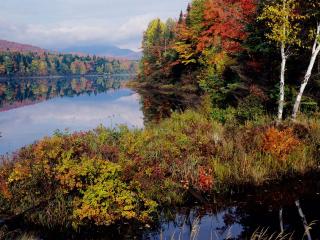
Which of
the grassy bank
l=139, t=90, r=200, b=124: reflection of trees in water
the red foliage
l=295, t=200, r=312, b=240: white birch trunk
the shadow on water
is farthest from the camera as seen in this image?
l=139, t=90, r=200, b=124: reflection of trees in water

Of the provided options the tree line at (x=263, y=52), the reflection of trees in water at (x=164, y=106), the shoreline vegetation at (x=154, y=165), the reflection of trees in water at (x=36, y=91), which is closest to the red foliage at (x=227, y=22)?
the tree line at (x=263, y=52)

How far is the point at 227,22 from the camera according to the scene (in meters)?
36.3

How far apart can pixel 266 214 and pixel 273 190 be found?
5.50ft

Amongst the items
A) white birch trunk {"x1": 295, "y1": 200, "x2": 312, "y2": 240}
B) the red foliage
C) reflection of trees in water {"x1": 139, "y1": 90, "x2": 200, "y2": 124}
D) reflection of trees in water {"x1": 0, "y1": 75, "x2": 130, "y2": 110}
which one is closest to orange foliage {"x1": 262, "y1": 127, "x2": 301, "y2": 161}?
white birch trunk {"x1": 295, "y1": 200, "x2": 312, "y2": 240}

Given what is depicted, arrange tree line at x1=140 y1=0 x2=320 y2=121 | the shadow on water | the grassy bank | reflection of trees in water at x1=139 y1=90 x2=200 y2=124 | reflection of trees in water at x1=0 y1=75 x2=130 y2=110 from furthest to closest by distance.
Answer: reflection of trees in water at x1=0 y1=75 x2=130 y2=110, reflection of trees in water at x1=139 y1=90 x2=200 y2=124, tree line at x1=140 y1=0 x2=320 y2=121, the grassy bank, the shadow on water

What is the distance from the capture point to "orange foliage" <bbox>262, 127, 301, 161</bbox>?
1291cm

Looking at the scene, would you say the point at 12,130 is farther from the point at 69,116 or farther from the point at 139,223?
the point at 139,223

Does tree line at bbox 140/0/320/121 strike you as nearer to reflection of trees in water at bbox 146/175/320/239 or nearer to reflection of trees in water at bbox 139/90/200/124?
reflection of trees in water at bbox 139/90/200/124

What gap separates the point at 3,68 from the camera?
148 meters

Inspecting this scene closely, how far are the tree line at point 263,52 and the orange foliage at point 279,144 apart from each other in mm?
3832

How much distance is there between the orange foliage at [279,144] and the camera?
42.4ft

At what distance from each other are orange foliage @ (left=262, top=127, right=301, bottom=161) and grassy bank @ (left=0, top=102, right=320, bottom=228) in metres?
0.03

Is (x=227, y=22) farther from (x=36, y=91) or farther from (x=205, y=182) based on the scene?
(x=36, y=91)

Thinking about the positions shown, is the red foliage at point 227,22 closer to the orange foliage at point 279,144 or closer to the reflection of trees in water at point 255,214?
the orange foliage at point 279,144
